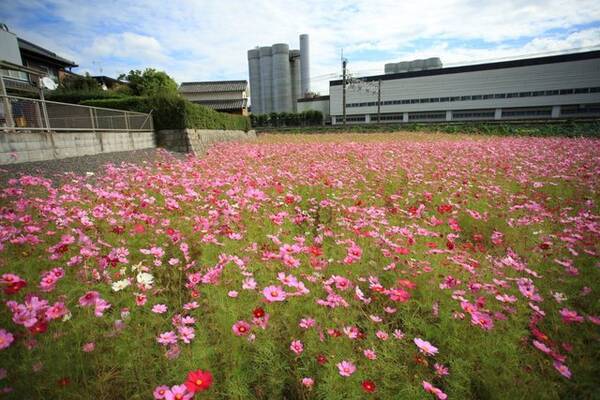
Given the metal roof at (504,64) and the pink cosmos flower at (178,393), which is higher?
the metal roof at (504,64)

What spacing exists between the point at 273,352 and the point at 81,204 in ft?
9.39

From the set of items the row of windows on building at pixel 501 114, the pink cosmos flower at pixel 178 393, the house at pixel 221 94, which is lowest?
the pink cosmos flower at pixel 178 393

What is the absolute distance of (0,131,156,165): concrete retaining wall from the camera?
5922mm

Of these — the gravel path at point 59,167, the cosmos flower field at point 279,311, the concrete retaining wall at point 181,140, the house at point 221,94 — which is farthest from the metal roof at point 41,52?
the cosmos flower field at point 279,311

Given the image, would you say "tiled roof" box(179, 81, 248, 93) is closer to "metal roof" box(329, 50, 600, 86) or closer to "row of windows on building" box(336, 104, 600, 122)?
"row of windows on building" box(336, 104, 600, 122)

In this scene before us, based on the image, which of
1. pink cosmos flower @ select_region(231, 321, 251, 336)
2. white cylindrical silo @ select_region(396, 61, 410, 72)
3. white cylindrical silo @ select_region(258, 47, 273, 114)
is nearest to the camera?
pink cosmos flower @ select_region(231, 321, 251, 336)

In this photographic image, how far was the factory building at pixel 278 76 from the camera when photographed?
53709mm

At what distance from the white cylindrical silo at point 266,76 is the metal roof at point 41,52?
32097 mm

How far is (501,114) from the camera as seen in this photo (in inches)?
1555

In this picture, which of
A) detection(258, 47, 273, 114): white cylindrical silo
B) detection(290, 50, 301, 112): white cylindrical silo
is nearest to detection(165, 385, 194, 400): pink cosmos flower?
detection(290, 50, 301, 112): white cylindrical silo

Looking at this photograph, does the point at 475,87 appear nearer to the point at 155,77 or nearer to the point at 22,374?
the point at 155,77

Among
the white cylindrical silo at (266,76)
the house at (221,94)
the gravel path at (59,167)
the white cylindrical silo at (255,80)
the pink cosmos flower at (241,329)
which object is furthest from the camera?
the white cylindrical silo at (255,80)

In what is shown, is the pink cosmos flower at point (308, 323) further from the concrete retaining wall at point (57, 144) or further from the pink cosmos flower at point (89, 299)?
the concrete retaining wall at point (57, 144)

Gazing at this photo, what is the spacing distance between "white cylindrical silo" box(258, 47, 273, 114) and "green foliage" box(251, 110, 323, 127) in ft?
32.6
